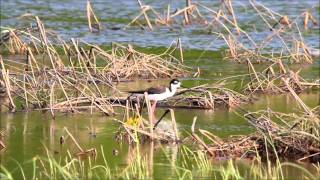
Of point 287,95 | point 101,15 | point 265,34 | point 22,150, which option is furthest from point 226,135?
point 101,15

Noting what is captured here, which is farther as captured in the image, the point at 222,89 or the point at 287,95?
the point at 287,95

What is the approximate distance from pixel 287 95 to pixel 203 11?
475 inches

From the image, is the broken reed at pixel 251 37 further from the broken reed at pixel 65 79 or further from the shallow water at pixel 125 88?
the broken reed at pixel 65 79

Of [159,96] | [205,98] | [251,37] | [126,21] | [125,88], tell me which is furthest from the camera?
[126,21]

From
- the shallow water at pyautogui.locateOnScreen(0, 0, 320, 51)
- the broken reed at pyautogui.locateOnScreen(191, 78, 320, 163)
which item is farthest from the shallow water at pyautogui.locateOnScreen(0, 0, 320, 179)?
the broken reed at pyautogui.locateOnScreen(191, 78, 320, 163)

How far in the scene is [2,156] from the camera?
11156mm

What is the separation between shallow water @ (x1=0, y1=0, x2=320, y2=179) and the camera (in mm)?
11492

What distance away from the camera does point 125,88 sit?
1622 cm

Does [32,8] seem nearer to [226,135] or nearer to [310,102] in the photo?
[310,102]

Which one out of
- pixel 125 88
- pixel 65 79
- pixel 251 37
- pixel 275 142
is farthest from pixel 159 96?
pixel 251 37

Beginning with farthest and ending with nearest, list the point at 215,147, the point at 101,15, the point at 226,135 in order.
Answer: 1. the point at 101,15
2. the point at 226,135
3. the point at 215,147

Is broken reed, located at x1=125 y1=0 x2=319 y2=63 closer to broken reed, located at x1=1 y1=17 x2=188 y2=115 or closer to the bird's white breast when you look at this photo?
broken reed, located at x1=1 y1=17 x2=188 y2=115

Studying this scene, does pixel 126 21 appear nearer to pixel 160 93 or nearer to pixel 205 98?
pixel 205 98

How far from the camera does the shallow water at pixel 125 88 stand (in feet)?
37.7
